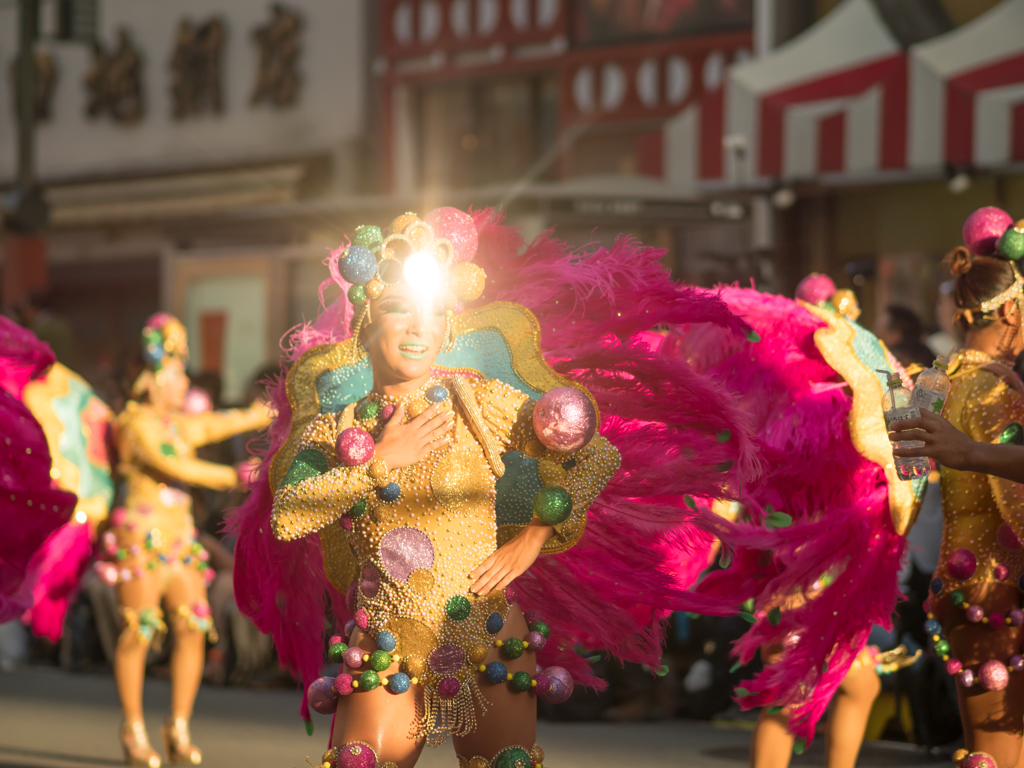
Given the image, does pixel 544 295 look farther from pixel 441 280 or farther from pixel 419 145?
pixel 419 145

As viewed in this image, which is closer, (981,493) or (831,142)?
(981,493)

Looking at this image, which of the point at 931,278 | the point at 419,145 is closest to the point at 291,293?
the point at 419,145

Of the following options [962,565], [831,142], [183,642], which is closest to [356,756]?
[962,565]

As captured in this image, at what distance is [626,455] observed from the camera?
3982 millimetres

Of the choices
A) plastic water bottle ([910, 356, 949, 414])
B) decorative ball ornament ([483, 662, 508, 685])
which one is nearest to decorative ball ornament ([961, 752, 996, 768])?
plastic water bottle ([910, 356, 949, 414])

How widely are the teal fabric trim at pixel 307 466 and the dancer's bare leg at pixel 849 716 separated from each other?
7.22 ft

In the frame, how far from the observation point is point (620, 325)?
4035mm

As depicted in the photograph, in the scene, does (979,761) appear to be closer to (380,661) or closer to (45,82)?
(380,661)

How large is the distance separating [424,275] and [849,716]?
91.4 inches

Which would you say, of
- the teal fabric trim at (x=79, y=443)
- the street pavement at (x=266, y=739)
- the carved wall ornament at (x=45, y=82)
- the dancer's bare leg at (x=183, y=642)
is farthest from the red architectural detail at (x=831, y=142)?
the carved wall ornament at (x=45, y=82)

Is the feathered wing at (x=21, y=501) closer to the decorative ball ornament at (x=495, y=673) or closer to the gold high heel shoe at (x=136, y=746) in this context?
the gold high heel shoe at (x=136, y=746)

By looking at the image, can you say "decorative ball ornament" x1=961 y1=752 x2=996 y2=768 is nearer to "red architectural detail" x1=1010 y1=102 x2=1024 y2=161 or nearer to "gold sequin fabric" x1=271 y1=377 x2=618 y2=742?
"gold sequin fabric" x1=271 y1=377 x2=618 y2=742

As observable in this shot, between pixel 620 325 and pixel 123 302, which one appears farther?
pixel 123 302

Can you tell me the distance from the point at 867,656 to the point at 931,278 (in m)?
8.08
